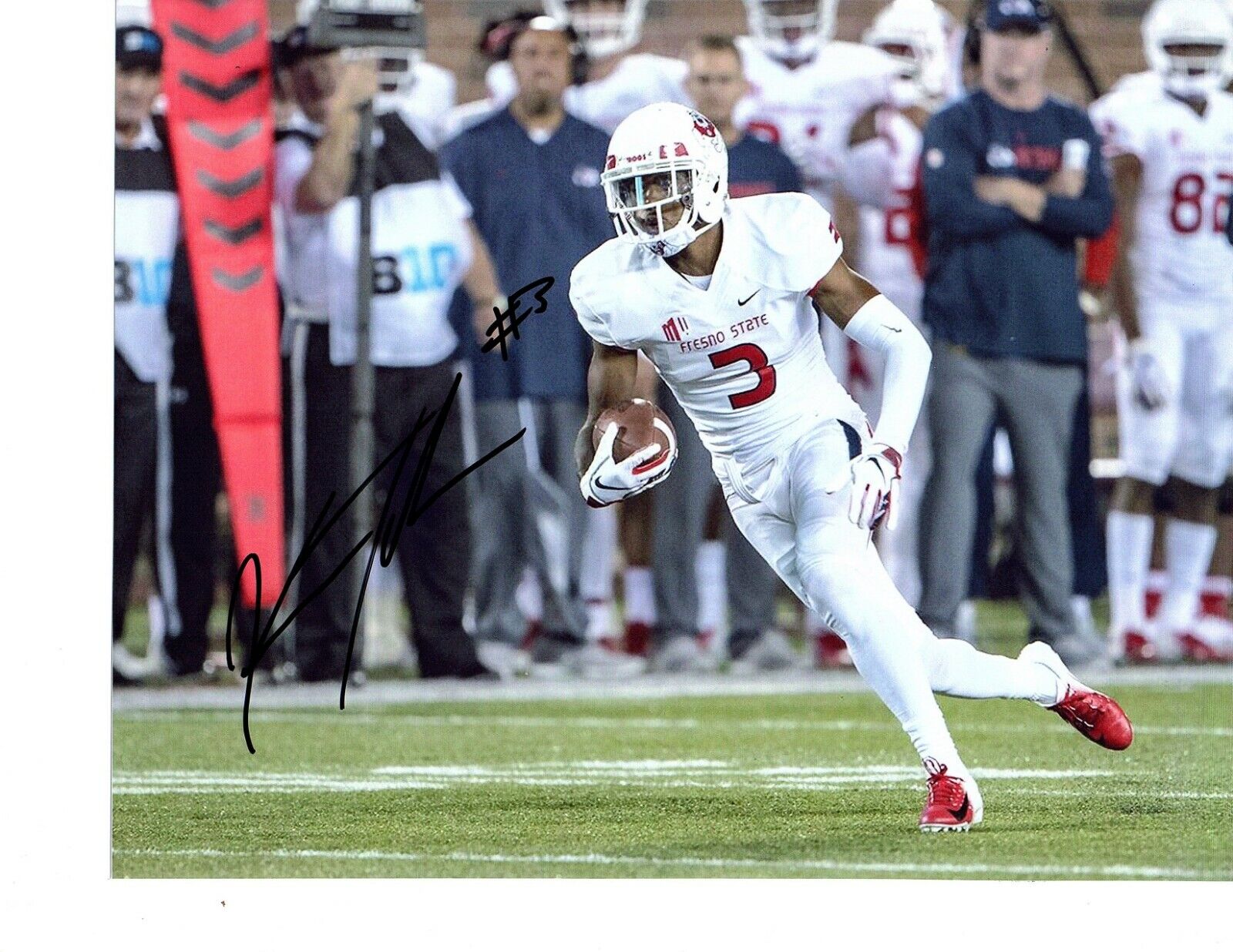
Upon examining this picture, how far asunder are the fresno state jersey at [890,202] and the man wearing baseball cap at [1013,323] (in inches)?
3.8

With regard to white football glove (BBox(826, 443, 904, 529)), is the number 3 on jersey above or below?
above

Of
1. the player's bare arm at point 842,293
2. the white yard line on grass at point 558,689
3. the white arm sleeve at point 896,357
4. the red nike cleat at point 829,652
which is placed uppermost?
the player's bare arm at point 842,293

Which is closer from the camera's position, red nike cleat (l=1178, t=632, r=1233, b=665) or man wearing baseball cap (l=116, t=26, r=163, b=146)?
man wearing baseball cap (l=116, t=26, r=163, b=146)

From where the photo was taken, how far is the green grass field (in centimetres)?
338

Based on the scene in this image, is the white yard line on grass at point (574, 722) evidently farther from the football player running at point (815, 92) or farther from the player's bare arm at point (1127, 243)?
the player's bare arm at point (1127, 243)

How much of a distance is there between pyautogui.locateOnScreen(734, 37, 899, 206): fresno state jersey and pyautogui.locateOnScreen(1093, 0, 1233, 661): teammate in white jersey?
2.25ft

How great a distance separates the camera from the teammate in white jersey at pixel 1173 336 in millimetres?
6160

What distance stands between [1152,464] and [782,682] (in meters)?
1.27

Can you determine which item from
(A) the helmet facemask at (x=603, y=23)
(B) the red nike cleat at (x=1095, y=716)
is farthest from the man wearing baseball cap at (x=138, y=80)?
(B) the red nike cleat at (x=1095, y=716)

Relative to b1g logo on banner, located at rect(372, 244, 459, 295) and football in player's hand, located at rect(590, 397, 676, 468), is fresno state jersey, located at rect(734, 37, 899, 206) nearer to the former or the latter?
b1g logo on banner, located at rect(372, 244, 459, 295)

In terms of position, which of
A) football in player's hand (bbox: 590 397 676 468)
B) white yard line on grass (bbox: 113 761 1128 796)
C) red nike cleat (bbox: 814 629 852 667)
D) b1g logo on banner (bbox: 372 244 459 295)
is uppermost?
football in player's hand (bbox: 590 397 676 468)
